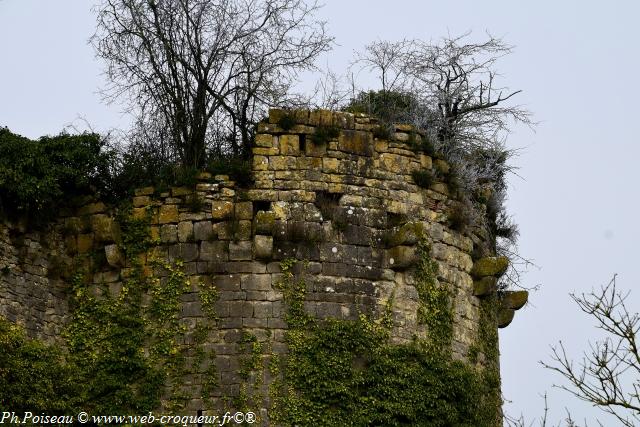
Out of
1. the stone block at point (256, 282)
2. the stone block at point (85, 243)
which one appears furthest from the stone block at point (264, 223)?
the stone block at point (85, 243)

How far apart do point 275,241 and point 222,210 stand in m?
0.74

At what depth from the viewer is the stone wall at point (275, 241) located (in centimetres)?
1758

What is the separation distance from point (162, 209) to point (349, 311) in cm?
255

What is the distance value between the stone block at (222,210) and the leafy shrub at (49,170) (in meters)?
1.60

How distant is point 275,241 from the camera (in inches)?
696

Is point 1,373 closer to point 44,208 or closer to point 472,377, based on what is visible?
point 44,208

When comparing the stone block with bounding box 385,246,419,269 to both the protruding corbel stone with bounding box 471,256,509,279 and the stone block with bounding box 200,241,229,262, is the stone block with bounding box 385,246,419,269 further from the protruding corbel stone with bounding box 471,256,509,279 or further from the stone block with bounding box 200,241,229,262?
the stone block with bounding box 200,241,229,262

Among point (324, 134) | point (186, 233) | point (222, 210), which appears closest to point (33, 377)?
point (186, 233)

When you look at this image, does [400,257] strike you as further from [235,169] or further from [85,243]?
[85,243]

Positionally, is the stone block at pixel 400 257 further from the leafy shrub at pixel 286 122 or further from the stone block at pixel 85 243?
the stone block at pixel 85 243

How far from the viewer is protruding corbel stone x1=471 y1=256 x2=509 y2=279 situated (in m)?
19.0

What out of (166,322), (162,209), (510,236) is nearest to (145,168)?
(162,209)

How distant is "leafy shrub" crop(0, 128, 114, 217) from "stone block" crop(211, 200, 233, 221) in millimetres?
1605

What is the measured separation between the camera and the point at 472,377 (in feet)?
59.6
